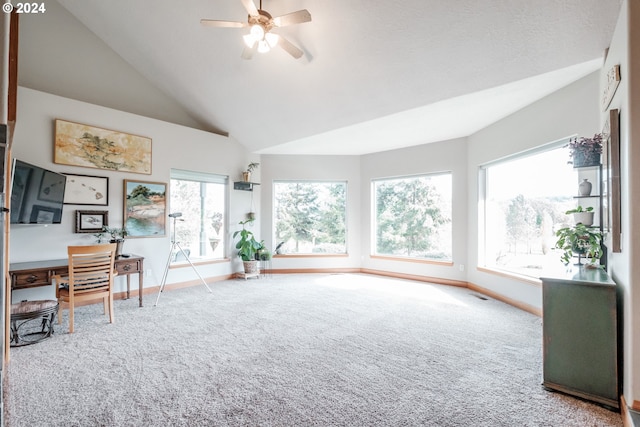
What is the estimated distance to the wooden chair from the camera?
3254 mm

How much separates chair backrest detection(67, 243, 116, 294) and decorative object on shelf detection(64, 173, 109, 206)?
1.20 metres

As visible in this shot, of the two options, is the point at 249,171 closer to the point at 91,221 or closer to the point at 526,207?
the point at 91,221

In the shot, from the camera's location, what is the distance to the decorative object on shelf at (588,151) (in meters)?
2.64

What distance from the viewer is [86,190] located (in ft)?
14.0

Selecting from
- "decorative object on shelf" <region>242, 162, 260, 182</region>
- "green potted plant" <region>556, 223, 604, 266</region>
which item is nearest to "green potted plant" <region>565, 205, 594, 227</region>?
"green potted plant" <region>556, 223, 604, 266</region>

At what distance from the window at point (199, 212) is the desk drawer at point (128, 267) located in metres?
1.12

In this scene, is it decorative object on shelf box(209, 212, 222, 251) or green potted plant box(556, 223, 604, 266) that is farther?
decorative object on shelf box(209, 212, 222, 251)

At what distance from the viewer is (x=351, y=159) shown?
676 cm

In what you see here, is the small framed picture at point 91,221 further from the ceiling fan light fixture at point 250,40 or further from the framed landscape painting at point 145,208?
the ceiling fan light fixture at point 250,40

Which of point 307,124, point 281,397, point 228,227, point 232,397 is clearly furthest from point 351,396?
point 228,227

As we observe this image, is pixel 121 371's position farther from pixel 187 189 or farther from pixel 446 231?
pixel 446 231

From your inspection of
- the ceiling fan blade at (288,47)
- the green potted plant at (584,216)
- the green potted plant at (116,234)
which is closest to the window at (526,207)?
the green potted plant at (584,216)

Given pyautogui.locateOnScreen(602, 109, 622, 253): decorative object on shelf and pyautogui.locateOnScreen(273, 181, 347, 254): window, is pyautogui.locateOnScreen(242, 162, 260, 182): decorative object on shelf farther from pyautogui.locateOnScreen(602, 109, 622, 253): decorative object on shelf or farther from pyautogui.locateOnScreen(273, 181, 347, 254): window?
pyautogui.locateOnScreen(602, 109, 622, 253): decorative object on shelf

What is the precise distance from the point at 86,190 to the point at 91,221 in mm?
429
